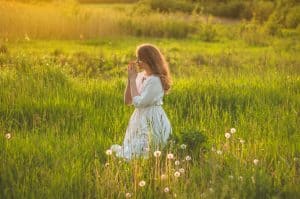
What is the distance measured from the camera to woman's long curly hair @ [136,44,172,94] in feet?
22.3

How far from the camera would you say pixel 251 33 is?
78.0 ft

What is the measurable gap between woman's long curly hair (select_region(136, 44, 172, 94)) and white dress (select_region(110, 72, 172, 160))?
6 centimetres

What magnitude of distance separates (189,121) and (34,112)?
6.62 ft

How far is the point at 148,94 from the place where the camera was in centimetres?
680

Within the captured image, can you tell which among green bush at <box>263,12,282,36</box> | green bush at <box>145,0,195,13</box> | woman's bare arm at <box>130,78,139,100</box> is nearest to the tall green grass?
woman's bare arm at <box>130,78,139,100</box>

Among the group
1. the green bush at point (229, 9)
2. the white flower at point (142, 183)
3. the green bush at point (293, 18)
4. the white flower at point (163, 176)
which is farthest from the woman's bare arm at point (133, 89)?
the green bush at point (229, 9)

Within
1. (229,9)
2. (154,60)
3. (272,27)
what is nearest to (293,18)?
(272,27)

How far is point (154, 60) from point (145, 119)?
2.02ft

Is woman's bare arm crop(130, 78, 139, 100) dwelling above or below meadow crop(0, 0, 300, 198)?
above

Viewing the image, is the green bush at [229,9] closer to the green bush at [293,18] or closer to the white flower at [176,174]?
the green bush at [293,18]

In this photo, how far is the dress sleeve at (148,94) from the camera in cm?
680

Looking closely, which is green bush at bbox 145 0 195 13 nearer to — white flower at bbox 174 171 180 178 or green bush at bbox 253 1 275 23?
green bush at bbox 253 1 275 23

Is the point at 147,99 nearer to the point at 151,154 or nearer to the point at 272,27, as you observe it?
the point at 151,154

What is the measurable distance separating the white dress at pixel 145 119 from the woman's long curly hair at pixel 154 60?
64 millimetres
